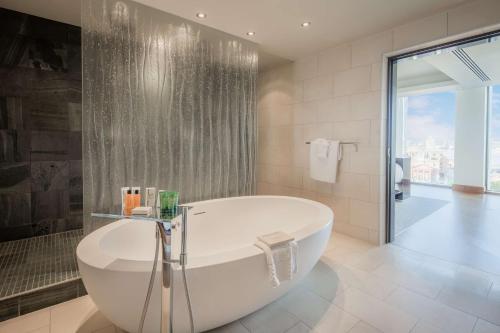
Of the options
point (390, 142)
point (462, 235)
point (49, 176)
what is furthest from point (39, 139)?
Answer: point (462, 235)

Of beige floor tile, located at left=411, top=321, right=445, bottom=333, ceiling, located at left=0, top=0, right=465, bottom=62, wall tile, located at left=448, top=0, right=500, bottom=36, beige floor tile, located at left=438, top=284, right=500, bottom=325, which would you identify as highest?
ceiling, located at left=0, top=0, right=465, bottom=62

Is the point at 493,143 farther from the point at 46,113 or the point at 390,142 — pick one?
the point at 46,113

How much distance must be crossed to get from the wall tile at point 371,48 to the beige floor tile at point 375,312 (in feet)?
7.86

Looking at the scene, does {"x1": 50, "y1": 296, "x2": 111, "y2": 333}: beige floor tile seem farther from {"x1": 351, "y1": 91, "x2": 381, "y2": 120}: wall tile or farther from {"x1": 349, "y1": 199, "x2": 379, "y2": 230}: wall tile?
{"x1": 351, "y1": 91, "x2": 381, "y2": 120}: wall tile

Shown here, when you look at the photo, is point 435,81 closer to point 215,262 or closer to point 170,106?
point 170,106

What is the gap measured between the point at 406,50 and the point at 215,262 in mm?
2814

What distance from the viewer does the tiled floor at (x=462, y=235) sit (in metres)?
2.59

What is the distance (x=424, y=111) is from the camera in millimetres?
6910

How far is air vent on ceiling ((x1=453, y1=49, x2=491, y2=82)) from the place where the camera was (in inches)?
143

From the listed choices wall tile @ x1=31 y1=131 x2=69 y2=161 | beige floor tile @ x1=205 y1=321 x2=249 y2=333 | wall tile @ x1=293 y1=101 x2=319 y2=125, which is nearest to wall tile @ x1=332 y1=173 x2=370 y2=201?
wall tile @ x1=293 y1=101 x2=319 y2=125

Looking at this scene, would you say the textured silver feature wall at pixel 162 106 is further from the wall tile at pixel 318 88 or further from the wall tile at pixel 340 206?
the wall tile at pixel 340 206

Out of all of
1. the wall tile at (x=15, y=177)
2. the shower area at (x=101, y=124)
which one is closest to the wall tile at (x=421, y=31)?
the shower area at (x=101, y=124)

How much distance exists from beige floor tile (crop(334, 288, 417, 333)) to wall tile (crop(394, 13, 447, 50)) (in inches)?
94.6

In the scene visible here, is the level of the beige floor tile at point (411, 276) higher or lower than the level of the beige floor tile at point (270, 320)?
higher
